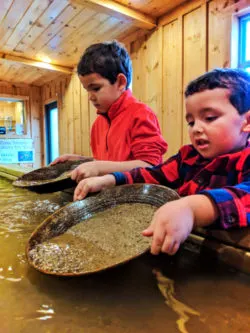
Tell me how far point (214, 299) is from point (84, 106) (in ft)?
13.3

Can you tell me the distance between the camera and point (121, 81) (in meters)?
1.15

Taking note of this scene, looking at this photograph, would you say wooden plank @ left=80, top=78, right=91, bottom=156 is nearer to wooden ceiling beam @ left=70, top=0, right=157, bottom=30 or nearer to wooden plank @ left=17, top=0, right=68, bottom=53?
wooden plank @ left=17, top=0, right=68, bottom=53

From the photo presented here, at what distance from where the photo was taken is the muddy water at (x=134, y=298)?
37 cm

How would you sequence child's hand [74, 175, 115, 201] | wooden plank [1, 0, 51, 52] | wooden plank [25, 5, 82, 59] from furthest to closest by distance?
wooden plank [25, 5, 82, 59]
wooden plank [1, 0, 51, 52]
child's hand [74, 175, 115, 201]

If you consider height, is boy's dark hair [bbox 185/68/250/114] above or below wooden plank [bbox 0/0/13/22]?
below

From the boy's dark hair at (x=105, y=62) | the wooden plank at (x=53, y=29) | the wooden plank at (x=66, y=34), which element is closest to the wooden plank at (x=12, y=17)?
the wooden plank at (x=53, y=29)

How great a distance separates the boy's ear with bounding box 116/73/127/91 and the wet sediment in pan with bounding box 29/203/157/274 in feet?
2.07

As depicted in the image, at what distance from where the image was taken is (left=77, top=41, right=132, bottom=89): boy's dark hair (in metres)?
1.06

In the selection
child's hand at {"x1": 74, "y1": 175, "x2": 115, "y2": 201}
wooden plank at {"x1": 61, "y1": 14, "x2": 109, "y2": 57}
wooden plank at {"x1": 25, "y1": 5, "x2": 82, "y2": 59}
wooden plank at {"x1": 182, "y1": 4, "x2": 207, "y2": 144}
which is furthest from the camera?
wooden plank at {"x1": 61, "y1": 14, "x2": 109, "y2": 57}

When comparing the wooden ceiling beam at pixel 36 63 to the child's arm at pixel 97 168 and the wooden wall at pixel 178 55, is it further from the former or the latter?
the child's arm at pixel 97 168

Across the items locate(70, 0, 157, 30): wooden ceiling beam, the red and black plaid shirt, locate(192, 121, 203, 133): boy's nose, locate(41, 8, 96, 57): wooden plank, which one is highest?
locate(41, 8, 96, 57): wooden plank

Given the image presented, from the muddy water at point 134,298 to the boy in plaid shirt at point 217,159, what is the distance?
0.30 ft

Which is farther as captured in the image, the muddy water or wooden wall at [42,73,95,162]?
wooden wall at [42,73,95,162]

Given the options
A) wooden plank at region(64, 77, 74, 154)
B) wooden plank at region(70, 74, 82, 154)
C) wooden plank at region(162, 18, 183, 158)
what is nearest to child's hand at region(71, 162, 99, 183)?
wooden plank at region(162, 18, 183, 158)
